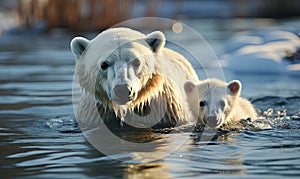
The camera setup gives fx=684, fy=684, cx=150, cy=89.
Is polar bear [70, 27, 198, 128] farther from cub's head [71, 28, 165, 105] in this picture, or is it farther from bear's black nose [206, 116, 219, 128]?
bear's black nose [206, 116, 219, 128]

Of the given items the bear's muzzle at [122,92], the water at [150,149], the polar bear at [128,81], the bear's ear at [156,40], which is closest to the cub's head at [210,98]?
the polar bear at [128,81]

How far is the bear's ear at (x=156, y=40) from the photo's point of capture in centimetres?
662

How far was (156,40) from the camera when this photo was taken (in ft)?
21.9

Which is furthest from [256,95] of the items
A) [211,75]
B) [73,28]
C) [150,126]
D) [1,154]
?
[73,28]

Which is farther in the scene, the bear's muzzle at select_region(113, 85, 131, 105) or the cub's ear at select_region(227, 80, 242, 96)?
the cub's ear at select_region(227, 80, 242, 96)

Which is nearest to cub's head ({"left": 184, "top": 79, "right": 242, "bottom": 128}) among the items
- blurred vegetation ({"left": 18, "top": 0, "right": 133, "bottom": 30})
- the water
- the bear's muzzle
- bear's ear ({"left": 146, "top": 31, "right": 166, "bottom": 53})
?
the water

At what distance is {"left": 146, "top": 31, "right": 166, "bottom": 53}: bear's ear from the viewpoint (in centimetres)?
662

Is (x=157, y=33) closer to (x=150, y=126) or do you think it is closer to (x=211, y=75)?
(x=150, y=126)

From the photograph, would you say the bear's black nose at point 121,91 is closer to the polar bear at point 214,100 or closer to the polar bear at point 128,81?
the polar bear at point 128,81

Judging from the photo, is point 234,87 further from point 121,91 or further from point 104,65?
point 121,91

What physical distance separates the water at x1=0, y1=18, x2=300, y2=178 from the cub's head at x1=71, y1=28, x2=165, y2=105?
0.53 m

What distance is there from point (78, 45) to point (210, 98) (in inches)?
56.2

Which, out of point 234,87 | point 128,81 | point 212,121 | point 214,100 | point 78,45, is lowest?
point 212,121

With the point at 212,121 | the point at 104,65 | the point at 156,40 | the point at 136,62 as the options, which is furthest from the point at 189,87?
the point at 104,65
